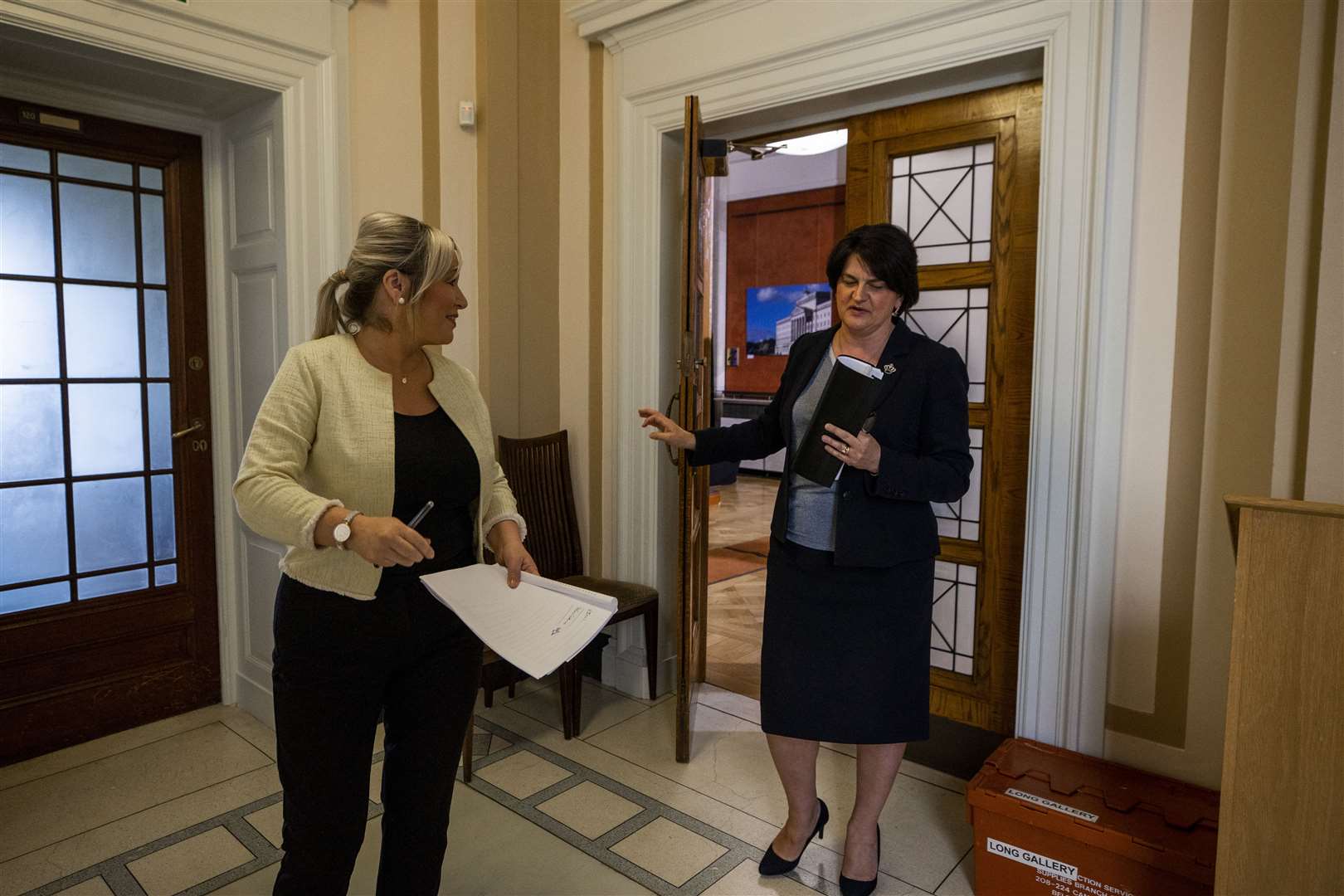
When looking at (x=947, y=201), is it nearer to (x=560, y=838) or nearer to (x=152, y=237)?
(x=560, y=838)

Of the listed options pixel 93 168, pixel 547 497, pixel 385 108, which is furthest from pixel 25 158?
pixel 547 497

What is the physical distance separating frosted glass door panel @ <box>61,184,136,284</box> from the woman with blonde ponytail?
6.69ft

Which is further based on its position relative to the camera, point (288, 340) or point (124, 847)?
point (288, 340)

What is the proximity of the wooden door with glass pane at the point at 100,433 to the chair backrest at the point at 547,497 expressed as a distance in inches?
49.1

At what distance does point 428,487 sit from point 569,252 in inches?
92.8

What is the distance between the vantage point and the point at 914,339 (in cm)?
208

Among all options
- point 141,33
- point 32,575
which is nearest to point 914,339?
point 141,33

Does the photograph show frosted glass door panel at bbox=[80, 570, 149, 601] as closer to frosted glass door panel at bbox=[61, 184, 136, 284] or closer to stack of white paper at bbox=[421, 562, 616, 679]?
frosted glass door panel at bbox=[61, 184, 136, 284]

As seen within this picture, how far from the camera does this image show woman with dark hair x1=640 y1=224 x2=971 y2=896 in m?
2.01

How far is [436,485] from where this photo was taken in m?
1.57

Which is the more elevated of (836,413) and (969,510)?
(836,413)

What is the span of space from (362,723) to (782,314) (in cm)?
884

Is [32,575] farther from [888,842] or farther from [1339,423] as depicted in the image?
[1339,423]

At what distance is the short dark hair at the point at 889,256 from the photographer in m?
2.00
